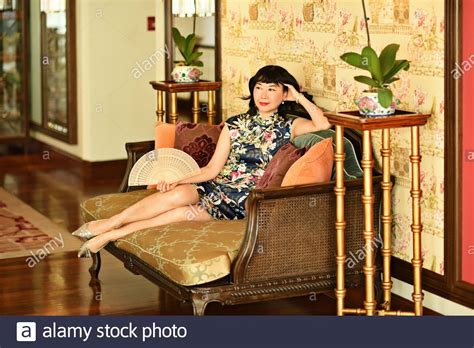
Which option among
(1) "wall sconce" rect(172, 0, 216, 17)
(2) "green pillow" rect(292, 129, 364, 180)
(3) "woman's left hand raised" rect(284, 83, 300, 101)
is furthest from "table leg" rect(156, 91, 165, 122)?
(2) "green pillow" rect(292, 129, 364, 180)

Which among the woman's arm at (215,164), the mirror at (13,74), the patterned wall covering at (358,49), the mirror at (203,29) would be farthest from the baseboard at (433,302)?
the mirror at (13,74)

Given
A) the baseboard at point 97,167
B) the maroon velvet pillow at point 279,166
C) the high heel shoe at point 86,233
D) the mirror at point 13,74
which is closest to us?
the maroon velvet pillow at point 279,166

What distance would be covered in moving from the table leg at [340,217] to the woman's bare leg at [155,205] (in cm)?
101

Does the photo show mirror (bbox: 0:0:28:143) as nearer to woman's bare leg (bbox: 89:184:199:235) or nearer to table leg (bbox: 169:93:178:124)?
table leg (bbox: 169:93:178:124)

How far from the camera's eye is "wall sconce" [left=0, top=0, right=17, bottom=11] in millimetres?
10195

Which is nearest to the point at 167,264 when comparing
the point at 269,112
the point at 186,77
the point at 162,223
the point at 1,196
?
the point at 162,223

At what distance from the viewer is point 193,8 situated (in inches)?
287

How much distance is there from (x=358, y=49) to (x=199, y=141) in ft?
3.63

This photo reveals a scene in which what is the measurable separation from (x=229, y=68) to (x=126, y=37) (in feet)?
8.49

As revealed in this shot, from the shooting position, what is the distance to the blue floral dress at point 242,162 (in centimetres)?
545

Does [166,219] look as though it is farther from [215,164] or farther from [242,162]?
[242,162]

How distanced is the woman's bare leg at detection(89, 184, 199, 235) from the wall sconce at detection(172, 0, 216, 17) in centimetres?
198

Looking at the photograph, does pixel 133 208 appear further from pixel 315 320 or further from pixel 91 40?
pixel 91 40

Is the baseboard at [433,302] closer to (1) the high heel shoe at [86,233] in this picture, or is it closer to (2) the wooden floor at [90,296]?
(2) the wooden floor at [90,296]
